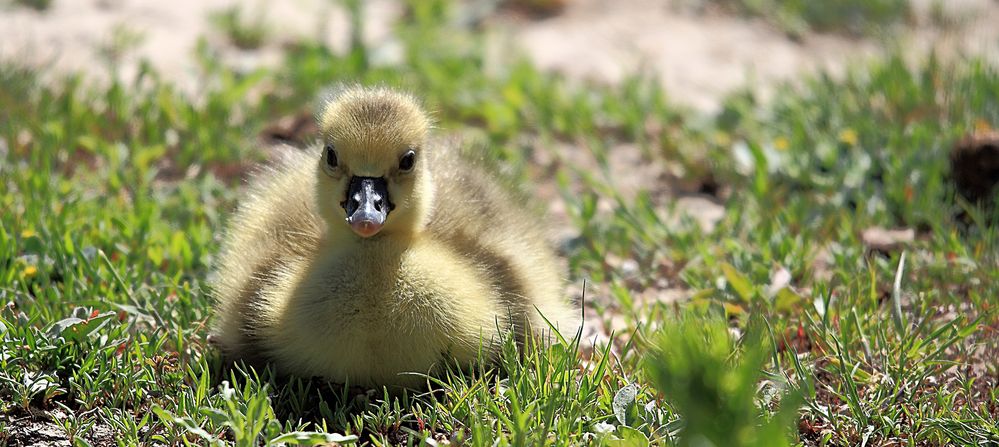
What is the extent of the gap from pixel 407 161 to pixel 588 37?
12.1 ft

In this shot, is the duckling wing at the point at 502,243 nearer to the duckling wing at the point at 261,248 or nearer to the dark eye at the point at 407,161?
the dark eye at the point at 407,161

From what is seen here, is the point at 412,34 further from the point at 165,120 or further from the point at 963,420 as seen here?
the point at 963,420

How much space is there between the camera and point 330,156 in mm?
3264

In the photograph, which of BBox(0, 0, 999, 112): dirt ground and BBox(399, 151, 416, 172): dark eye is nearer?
BBox(399, 151, 416, 172): dark eye

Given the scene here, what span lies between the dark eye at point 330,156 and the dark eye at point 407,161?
186 millimetres

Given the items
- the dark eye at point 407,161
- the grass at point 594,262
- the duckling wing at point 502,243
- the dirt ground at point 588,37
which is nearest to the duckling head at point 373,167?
the dark eye at point 407,161

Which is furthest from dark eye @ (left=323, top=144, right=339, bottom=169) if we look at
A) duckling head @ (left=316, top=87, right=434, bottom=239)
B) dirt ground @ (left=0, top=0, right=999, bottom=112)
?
dirt ground @ (left=0, top=0, right=999, bottom=112)

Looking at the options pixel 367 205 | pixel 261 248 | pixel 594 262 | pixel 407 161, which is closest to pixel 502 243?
pixel 407 161

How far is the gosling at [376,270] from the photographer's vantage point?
3.07 meters

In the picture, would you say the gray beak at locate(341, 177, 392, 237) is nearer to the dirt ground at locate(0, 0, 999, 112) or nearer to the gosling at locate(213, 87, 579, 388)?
the gosling at locate(213, 87, 579, 388)

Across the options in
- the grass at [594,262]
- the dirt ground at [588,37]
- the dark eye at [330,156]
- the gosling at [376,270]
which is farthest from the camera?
the dirt ground at [588,37]

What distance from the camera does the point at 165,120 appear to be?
514 cm

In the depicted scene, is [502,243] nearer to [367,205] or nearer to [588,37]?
[367,205]

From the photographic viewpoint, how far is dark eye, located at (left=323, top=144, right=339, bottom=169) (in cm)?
324
